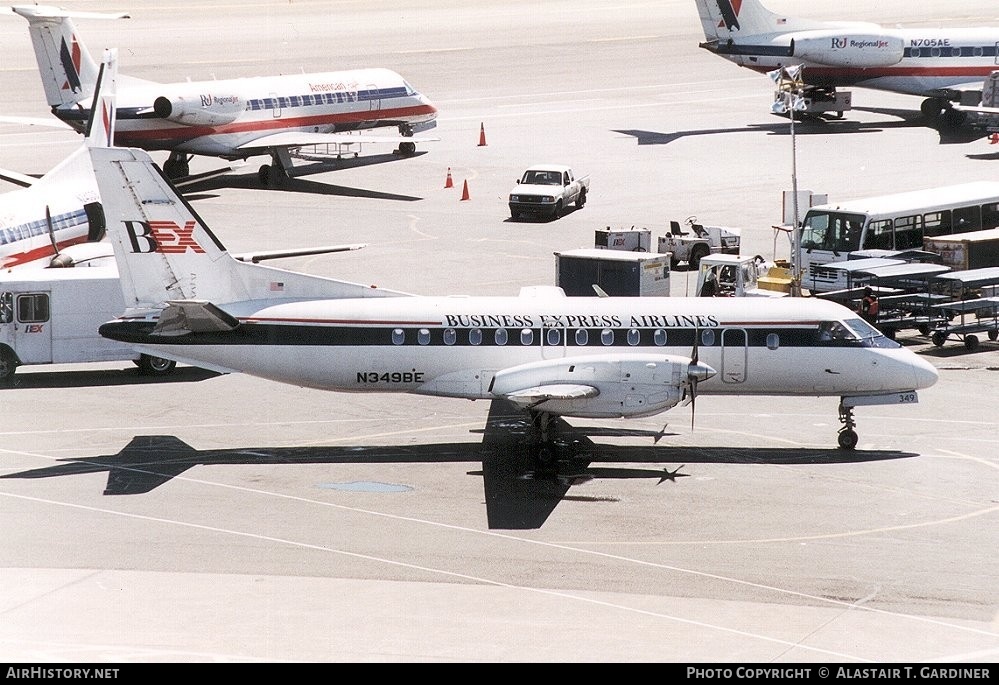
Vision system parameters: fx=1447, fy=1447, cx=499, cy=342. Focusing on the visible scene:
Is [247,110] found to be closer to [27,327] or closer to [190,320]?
[27,327]

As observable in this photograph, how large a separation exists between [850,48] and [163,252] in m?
49.1

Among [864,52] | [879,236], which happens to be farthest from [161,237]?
[864,52]

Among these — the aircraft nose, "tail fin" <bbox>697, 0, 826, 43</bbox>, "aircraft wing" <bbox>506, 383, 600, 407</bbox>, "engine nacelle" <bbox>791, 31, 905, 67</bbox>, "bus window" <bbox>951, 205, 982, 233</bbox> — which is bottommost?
the aircraft nose

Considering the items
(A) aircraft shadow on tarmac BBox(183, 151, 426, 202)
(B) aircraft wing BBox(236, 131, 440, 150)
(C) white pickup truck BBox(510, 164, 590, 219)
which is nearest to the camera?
(C) white pickup truck BBox(510, 164, 590, 219)

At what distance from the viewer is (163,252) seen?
29188mm

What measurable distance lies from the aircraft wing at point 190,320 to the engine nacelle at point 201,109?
105ft

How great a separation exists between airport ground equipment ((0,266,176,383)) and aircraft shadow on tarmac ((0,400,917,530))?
6056 mm

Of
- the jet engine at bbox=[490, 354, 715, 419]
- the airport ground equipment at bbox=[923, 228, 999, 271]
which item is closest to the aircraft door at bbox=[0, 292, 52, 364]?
the jet engine at bbox=[490, 354, 715, 419]

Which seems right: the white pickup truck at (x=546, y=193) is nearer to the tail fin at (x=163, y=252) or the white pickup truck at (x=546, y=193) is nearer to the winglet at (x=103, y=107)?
the winglet at (x=103, y=107)

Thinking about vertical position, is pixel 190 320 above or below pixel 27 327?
above

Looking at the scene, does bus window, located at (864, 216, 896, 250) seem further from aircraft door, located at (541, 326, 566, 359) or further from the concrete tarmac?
aircraft door, located at (541, 326, 566, 359)

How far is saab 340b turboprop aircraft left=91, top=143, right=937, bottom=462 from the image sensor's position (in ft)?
94.9

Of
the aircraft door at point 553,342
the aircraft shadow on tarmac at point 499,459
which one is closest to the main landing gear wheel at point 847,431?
the aircraft shadow on tarmac at point 499,459

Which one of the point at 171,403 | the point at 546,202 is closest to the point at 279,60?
the point at 546,202
